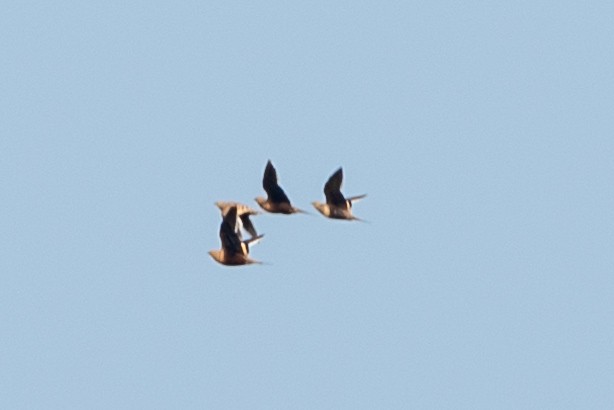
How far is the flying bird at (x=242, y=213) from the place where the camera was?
60969 mm

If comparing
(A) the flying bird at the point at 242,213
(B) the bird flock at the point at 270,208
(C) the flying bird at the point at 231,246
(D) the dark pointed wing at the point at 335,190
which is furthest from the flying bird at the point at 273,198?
(C) the flying bird at the point at 231,246

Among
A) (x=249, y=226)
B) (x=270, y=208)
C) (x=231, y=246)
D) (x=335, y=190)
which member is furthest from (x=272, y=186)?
(x=231, y=246)

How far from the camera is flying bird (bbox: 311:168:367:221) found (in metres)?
60.2

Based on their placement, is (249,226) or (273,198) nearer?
(273,198)

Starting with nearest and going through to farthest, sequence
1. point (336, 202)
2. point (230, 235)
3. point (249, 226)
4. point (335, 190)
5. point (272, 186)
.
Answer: point (230, 235)
point (272, 186)
point (335, 190)
point (336, 202)
point (249, 226)

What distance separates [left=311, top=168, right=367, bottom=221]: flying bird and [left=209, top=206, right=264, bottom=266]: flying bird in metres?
4.09

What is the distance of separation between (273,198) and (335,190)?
1.87m

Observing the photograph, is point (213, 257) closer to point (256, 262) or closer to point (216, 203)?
point (256, 262)

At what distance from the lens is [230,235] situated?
56.8 metres

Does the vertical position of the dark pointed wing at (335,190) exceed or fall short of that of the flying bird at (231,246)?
it exceeds it

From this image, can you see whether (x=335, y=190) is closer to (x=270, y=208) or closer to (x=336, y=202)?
(x=336, y=202)

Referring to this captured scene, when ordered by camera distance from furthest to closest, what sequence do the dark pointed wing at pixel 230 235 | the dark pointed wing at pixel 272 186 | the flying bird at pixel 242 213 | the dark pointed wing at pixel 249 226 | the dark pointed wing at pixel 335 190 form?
the dark pointed wing at pixel 249 226 < the flying bird at pixel 242 213 < the dark pointed wing at pixel 335 190 < the dark pointed wing at pixel 272 186 < the dark pointed wing at pixel 230 235

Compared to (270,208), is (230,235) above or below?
below

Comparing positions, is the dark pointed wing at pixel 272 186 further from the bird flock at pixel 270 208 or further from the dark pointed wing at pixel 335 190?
the dark pointed wing at pixel 335 190
